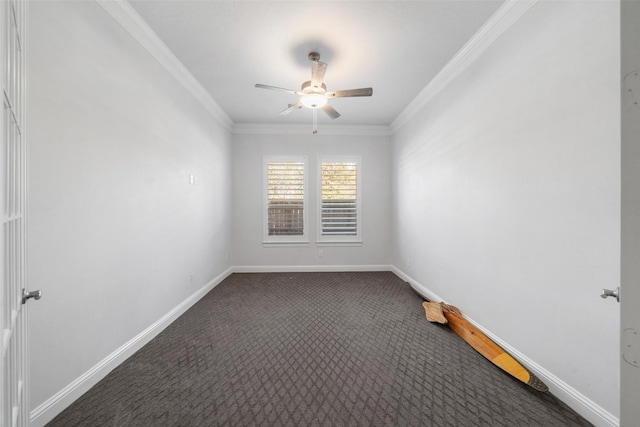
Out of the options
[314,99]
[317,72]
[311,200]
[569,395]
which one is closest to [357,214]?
[311,200]

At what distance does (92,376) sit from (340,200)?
3.88 meters

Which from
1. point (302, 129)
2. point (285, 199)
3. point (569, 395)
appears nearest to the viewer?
point (569, 395)

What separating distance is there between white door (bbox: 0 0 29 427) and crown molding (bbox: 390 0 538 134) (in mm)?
2785

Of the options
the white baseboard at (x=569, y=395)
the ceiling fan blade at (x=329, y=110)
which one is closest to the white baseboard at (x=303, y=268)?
the white baseboard at (x=569, y=395)

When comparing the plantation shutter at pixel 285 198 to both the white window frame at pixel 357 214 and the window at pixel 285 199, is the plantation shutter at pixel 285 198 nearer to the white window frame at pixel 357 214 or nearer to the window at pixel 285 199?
the window at pixel 285 199

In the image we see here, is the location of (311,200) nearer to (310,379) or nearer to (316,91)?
(316,91)

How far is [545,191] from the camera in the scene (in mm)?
1697

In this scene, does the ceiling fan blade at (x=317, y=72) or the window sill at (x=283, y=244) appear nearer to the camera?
the ceiling fan blade at (x=317, y=72)

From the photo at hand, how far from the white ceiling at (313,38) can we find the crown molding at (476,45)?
0.06 meters
